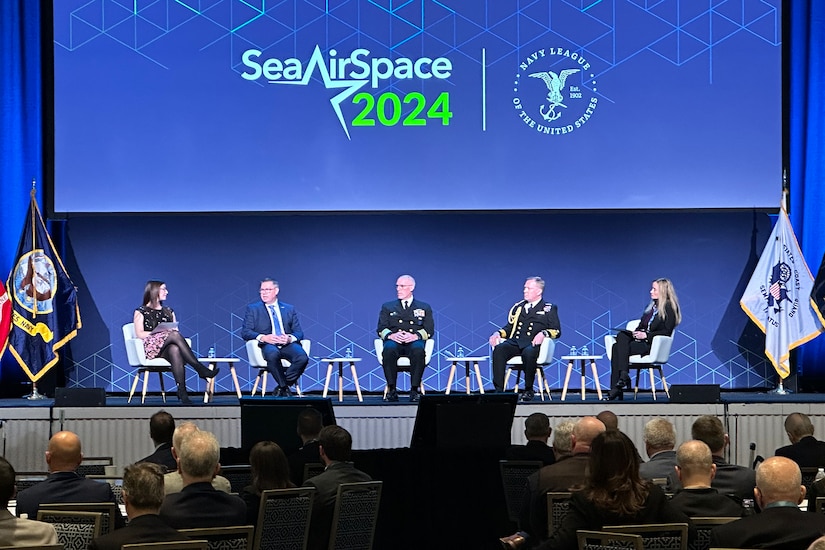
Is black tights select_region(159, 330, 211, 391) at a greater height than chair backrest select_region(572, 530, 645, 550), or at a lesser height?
greater

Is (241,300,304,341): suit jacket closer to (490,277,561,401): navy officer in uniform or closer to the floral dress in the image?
the floral dress

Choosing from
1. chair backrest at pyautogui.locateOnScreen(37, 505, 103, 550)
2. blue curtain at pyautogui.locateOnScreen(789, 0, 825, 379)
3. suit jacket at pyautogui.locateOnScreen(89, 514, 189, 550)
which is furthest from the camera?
blue curtain at pyautogui.locateOnScreen(789, 0, 825, 379)

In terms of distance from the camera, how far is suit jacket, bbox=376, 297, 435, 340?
1027cm

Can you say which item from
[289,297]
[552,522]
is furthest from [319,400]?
[289,297]

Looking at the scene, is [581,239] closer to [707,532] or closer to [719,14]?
[719,14]

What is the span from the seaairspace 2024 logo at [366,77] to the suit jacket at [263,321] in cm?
173

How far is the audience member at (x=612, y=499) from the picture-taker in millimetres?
3691

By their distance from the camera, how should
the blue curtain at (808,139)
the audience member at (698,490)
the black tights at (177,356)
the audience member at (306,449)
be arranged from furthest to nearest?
the blue curtain at (808,139)
the black tights at (177,356)
the audience member at (306,449)
the audience member at (698,490)

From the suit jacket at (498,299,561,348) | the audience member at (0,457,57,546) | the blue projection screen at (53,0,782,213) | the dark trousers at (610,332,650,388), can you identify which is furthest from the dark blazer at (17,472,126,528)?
the blue projection screen at (53,0,782,213)

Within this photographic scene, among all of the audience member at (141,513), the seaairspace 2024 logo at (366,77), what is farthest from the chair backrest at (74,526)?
the seaairspace 2024 logo at (366,77)

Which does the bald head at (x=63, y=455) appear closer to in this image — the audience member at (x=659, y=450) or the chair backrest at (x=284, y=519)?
the chair backrest at (x=284, y=519)

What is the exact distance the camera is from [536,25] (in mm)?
10977

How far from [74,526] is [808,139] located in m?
8.70

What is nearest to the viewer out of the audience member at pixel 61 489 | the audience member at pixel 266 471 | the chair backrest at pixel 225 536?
the chair backrest at pixel 225 536
